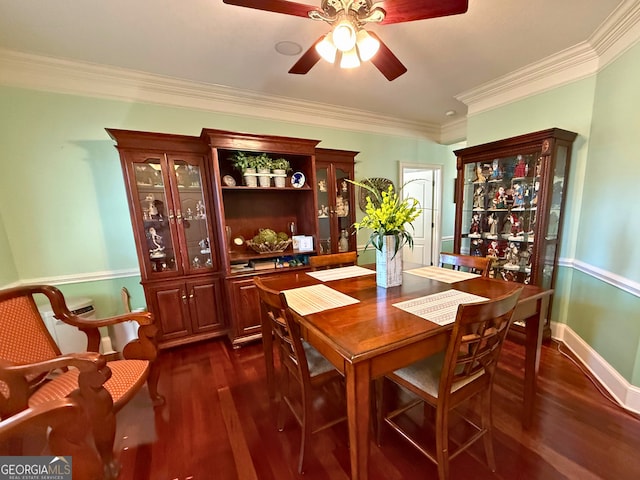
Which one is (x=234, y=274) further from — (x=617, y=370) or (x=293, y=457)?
(x=617, y=370)

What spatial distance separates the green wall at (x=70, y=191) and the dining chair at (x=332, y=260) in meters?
1.82

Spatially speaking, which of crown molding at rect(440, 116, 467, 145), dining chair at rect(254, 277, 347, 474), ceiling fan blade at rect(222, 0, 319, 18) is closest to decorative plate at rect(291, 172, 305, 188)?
ceiling fan blade at rect(222, 0, 319, 18)

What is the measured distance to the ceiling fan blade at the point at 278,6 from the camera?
47.4 inches

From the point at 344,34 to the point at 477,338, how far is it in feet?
5.15

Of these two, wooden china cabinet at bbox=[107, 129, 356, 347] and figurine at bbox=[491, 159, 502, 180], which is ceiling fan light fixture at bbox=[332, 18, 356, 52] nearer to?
wooden china cabinet at bbox=[107, 129, 356, 347]

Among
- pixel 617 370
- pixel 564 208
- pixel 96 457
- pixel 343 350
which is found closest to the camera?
pixel 343 350

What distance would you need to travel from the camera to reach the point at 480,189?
293cm

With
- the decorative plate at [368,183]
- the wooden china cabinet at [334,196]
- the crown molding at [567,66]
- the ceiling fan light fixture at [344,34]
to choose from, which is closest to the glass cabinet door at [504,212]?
the crown molding at [567,66]

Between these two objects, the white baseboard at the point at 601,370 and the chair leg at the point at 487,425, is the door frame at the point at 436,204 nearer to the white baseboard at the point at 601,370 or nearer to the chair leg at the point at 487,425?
the white baseboard at the point at 601,370

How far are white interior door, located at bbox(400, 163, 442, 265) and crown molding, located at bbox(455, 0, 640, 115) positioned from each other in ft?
4.22

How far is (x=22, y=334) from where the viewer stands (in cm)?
136

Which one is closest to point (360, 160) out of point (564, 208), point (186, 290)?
point (564, 208)

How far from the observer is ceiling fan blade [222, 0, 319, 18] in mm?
1203

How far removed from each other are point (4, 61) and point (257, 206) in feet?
7.20
